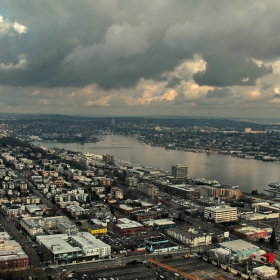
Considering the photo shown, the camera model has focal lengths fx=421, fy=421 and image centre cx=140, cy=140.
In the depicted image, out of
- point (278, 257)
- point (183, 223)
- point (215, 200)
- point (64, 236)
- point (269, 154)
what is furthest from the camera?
point (269, 154)

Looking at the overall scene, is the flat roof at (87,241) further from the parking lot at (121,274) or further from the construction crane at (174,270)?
the construction crane at (174,270)

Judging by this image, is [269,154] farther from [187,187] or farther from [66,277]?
[66,277]

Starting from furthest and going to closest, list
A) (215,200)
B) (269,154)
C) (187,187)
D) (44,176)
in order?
(269,154) → (44,176) → (187,187) → (215,200)

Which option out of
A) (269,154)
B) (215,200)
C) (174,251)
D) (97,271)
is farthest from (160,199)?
(269,154)

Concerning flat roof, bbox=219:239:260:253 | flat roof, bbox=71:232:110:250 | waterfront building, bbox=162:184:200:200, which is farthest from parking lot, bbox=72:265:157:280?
waterfront building, bbox=162:184:200:200

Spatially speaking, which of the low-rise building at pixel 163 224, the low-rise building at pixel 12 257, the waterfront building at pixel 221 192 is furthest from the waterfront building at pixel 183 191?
the low-rise building at pixel 12 257

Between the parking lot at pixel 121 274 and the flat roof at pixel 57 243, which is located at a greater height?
the flat roof at pixel 57 243
